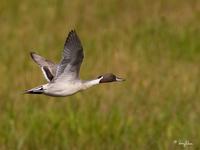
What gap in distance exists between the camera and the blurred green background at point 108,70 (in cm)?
703

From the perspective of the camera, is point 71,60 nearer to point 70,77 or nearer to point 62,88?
point 70,77

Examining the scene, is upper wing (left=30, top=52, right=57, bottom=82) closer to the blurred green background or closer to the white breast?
the white breast

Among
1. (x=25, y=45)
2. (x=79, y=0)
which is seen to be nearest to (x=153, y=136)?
(x=25, y=45)

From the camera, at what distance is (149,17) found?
37.0 ft

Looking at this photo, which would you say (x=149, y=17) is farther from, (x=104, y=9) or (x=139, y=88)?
(x=139, y=88)

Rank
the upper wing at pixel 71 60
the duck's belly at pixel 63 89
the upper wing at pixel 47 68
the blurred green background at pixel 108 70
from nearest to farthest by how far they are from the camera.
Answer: the duck's belly at pixel 63 89, the upper wing at pixel 71 60, the upper wing at pixel 47 68, the blurred green background at pixel 108 70

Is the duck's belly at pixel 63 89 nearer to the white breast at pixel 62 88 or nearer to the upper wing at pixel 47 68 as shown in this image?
the white breast at pixel 62 88

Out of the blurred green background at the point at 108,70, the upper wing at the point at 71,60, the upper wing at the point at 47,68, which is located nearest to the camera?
the upper wing at the point at 71,60

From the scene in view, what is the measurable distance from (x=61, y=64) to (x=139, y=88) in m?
3.76

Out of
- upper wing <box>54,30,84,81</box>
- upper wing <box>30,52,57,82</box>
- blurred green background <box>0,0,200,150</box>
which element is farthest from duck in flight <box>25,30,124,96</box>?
blurred green background <box>0,0,200,150</box>

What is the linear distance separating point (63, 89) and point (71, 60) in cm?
29

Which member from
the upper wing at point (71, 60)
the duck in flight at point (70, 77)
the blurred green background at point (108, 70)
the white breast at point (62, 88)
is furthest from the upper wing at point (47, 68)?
the blurred green background at point (108, 70)

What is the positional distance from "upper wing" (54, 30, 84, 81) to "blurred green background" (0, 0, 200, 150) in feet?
7.25

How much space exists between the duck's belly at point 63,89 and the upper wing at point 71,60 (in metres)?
0.09
